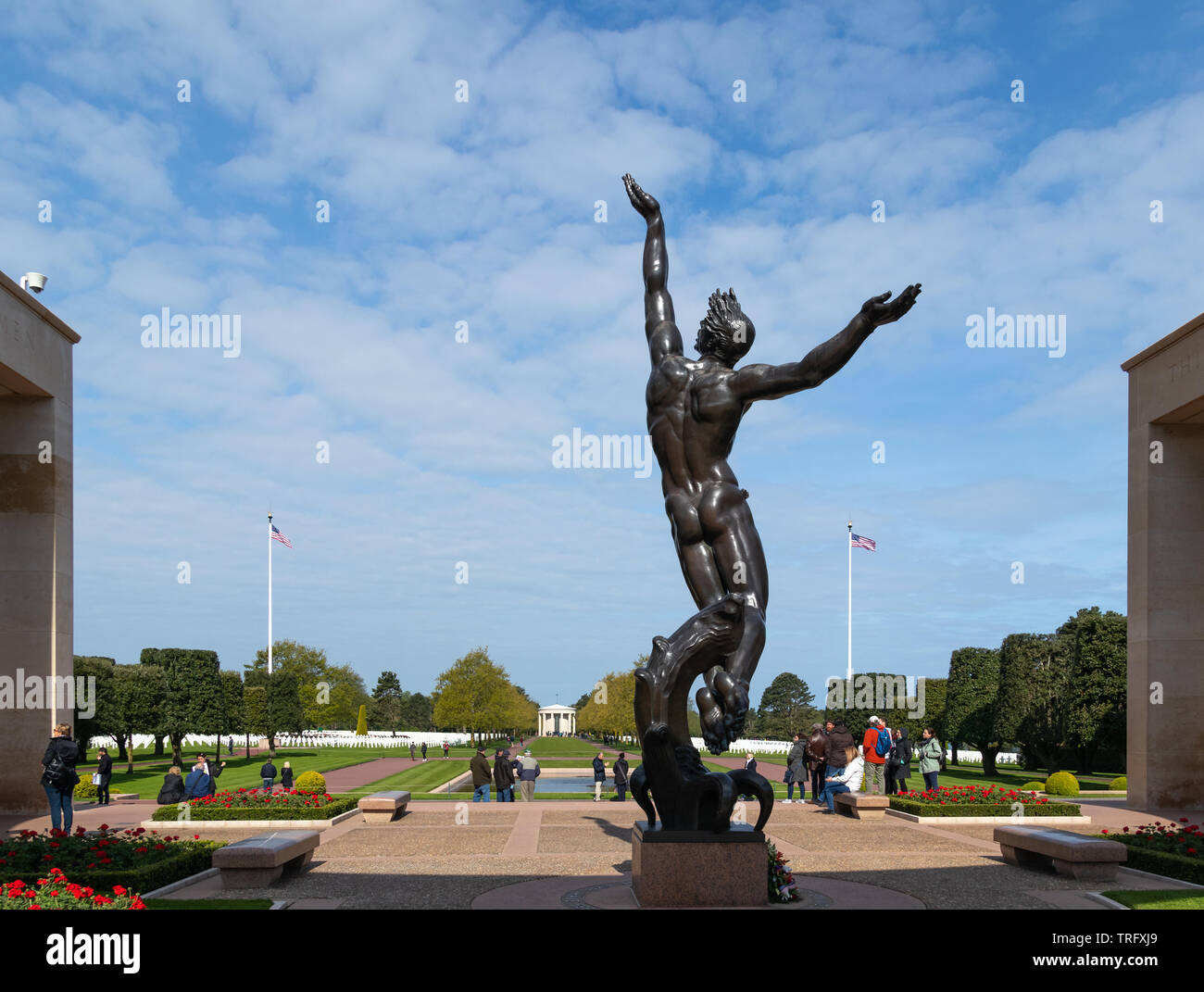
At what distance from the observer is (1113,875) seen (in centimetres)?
1125

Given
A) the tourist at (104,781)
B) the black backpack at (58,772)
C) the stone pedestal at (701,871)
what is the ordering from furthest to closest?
the tourist at (104,781) → the black backpack at (58,772) → the stone pedestal at (701,871)

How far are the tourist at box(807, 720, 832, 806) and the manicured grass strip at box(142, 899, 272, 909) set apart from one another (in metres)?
12.8

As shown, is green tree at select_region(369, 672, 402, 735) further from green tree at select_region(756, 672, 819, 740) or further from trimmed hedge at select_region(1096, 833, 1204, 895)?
trimmed hedge at select_region(1096, 833, 1204, 895)

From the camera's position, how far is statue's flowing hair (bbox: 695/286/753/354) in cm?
952

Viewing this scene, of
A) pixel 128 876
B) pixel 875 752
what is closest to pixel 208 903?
pixel 128 876

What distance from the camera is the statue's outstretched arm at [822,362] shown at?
303 inches

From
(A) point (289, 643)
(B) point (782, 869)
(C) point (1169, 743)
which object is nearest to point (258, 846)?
(B) point (782, 869)

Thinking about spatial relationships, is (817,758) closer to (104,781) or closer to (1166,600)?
(1166,600)

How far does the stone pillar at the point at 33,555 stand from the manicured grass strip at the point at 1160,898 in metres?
18.5

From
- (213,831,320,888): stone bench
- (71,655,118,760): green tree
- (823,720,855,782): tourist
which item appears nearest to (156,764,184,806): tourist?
(213,831,320,888): stone bench

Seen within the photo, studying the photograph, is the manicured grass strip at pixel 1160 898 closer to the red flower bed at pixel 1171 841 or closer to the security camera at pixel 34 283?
the red flower bed at pixel 1171 841

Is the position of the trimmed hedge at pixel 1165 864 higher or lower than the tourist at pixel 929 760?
higher

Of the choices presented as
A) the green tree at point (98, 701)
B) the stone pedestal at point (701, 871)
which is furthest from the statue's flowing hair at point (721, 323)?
the green tree at point (98, 701)

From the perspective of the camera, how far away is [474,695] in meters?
64.5
